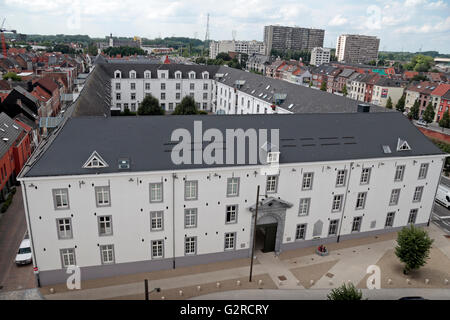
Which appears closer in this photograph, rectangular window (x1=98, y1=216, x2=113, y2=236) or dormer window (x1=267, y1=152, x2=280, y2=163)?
rectangular window (x1=98, y1=216, x2=113, y2=236)

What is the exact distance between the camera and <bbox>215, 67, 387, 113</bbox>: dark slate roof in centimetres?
5375

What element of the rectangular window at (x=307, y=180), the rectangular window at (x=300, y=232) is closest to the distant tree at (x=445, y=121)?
the rectangular window at (x=300, y=232)

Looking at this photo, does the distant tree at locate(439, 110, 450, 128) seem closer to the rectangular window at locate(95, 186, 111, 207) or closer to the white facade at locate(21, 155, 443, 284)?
the white facade at locate(21, 155, 443, 284)

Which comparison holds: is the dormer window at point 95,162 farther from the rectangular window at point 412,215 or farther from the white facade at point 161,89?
the white facade at point 161,89

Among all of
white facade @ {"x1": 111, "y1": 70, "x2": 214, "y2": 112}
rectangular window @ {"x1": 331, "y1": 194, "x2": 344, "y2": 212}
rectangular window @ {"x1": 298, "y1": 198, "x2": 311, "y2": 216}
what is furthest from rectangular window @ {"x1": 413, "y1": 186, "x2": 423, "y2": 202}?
white facade @ {"x1": 111, "y1": 70, "x2": 214, "y2": 112}

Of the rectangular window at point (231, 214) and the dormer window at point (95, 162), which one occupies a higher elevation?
the dormer window at point (95, 162)

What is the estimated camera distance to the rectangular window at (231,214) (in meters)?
32.4

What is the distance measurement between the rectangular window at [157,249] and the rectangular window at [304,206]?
1334 cm

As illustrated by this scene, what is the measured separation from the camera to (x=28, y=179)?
1027 inches

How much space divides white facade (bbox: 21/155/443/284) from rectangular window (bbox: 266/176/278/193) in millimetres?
261

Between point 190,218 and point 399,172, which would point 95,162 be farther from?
point 399,172

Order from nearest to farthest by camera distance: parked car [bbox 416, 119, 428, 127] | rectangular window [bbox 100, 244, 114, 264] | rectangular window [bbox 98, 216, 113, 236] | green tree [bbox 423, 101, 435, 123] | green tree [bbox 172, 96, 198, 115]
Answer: rectangular window [bbox 98, 216, 113, 236], rectangular window [bbox 100, 244, 114, 264], green tree [bbox 172, 96, 198, 115], green tree [bbox 423, 101, 435, 123], parked car [bbox 416, 119, 428, 127]
